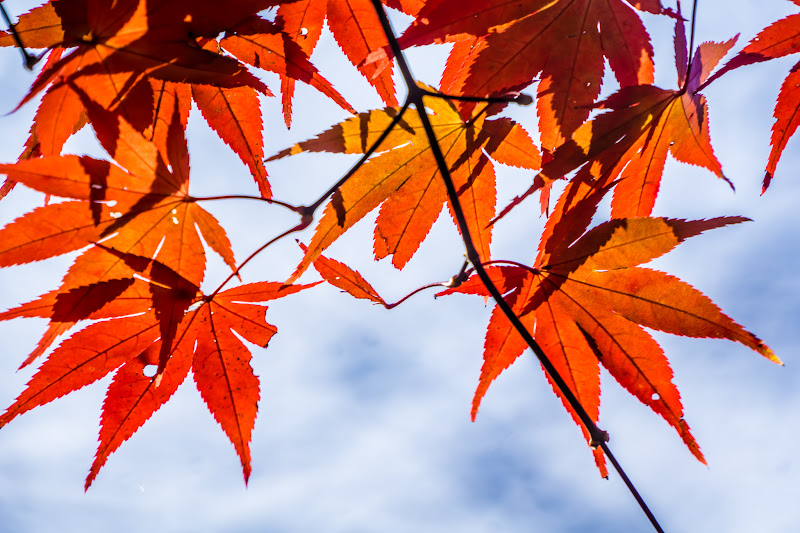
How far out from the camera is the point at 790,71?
88cm

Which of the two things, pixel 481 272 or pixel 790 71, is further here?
pixel 790 71

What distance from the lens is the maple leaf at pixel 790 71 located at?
2.54ft

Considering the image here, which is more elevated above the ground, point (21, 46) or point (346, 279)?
point (21, 46)

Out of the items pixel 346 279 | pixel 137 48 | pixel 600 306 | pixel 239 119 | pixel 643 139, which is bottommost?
pixel 600 306

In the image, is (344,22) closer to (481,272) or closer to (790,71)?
(481,272)

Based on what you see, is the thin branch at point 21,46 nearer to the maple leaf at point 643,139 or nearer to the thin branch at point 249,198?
the thin branch at point 249,198

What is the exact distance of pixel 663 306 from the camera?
0.78 m

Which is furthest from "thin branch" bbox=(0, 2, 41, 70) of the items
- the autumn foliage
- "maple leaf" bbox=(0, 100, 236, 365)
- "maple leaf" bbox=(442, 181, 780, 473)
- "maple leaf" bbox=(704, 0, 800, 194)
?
"maple leaf" bbox=(704, 0, 800, 194)

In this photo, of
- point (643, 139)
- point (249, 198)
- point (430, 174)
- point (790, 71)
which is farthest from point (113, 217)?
point (790, 71)

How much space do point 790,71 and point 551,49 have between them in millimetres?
405

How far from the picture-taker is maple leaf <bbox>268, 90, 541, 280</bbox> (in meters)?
0.83

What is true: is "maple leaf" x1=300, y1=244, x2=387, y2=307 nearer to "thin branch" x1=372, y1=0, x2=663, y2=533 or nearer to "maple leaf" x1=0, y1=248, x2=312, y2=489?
"maple leaf" x1=0, y1=248, x2=312, y2=489

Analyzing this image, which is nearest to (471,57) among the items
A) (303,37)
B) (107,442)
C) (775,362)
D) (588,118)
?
(588,118)

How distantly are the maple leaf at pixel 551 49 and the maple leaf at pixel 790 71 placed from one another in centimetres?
13
